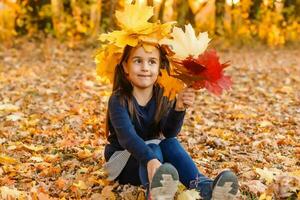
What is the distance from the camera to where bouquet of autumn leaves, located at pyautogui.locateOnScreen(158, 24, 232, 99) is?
3301 millimetres

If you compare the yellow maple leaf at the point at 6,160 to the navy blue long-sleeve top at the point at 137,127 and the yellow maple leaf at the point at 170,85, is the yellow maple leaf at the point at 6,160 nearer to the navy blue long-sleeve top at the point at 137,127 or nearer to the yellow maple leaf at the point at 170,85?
the navy blue long-sleeve top at the point at 137,127

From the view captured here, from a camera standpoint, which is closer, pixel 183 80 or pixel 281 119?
pixel 183 80

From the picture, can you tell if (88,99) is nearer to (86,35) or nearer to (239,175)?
(239,175)

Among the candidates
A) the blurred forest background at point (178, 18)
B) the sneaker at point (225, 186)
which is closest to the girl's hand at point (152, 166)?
the sneaker at point (225, 186)

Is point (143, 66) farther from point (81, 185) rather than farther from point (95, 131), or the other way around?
point (95, 131)

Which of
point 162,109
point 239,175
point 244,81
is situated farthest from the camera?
point 244,81

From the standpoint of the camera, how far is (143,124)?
12.2ft

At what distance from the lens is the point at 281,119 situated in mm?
6348

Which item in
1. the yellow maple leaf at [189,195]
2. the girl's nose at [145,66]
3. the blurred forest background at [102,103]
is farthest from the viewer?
the blurred forest background at [102,103]

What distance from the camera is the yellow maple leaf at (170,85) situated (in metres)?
3.62

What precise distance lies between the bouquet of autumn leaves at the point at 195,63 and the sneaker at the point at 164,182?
1.83 ft

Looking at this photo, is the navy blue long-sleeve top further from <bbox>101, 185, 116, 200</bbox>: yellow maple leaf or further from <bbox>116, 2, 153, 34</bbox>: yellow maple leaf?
<bbox>116, 2, 153, 34</bbox>: yellow maple leaf

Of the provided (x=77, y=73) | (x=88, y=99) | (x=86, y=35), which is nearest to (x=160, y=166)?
(x=88, y=99)

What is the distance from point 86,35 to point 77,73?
10.4ft
